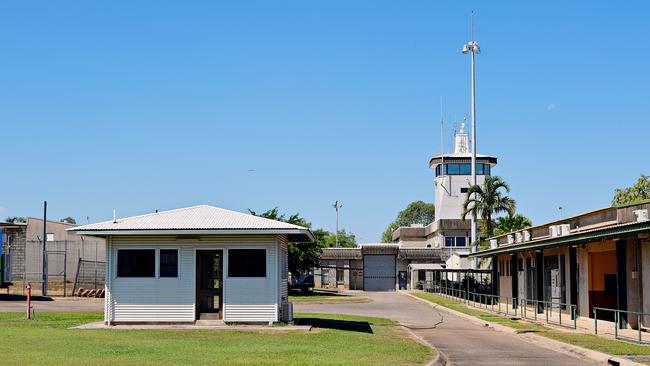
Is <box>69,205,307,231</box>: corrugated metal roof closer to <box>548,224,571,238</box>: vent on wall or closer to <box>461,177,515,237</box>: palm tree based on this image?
<box>548,224,571,238</box>: vent on wall

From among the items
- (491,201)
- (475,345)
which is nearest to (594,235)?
(475,345)

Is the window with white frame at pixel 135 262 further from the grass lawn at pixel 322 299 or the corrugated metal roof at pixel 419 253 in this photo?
the corrugated metal roof at pixel 419 253

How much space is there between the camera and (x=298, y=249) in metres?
59.8

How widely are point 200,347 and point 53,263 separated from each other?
40629 mm

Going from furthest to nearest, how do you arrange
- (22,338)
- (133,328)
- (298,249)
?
(298,249), (133,328), (22,338)

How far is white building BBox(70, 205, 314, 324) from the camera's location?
25.9 meters

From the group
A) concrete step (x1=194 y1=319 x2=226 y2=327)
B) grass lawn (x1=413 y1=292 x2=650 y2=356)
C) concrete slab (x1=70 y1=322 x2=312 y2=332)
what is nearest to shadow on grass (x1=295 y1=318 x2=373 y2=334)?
concrete slab (x1=70 y1=322 x2=312 y2=332)

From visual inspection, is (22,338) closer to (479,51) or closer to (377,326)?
(377,326)

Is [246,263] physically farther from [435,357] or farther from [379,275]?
[379,275]

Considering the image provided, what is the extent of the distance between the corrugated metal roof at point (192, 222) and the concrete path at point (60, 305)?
33.1 ft

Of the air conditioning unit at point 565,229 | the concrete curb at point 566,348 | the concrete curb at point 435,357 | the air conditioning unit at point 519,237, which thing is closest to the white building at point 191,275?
the concrete curb at point 435,357

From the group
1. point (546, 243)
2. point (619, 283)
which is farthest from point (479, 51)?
point (619, 283)

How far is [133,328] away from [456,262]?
34.1 m

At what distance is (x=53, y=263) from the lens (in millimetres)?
56531
